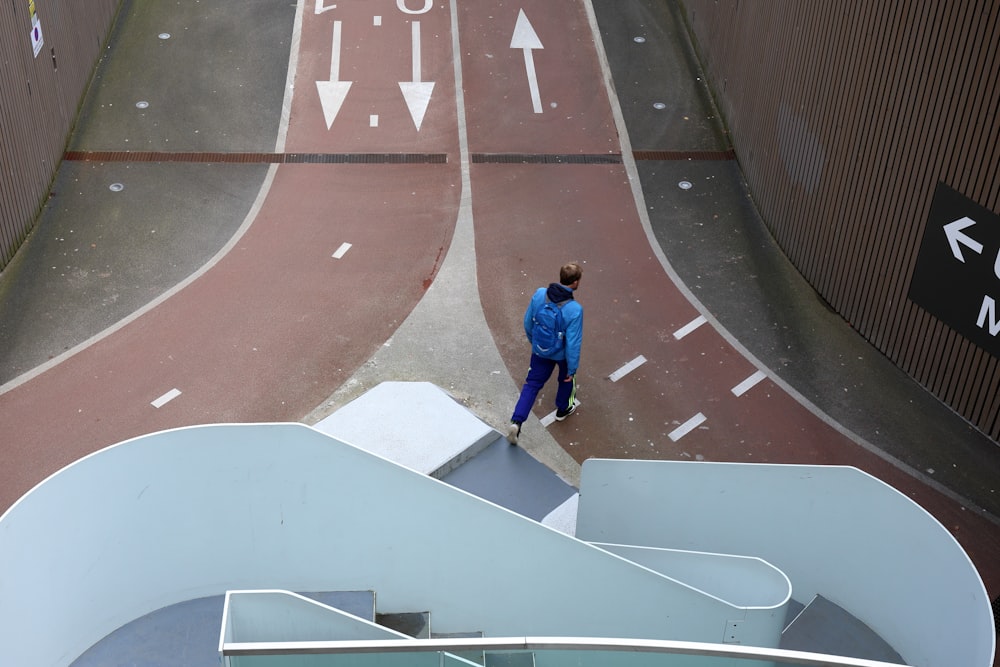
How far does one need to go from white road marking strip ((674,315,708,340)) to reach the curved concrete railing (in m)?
5.01

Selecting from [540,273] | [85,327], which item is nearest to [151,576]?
[85,327]

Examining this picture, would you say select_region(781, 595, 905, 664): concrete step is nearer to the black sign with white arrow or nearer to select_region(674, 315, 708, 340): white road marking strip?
the black sign with white arrow

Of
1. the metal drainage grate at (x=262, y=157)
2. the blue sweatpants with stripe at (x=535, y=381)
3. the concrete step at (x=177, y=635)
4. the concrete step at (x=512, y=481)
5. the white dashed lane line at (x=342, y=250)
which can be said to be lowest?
the concrete step at (x=512, y=481)

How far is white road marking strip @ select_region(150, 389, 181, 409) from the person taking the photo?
1123cm

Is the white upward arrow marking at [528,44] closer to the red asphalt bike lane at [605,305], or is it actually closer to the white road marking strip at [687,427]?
the red asphalt bike lane at [605,305]

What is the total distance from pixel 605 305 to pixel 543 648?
7403mm

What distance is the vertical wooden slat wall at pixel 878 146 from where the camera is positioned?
403 inches

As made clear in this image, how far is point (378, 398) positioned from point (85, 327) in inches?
133

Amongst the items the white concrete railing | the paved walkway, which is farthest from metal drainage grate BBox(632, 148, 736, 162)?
the white concrete railing

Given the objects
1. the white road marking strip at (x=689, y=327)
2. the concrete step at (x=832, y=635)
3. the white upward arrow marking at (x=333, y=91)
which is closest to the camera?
the concrete step at (x=832, y=635)

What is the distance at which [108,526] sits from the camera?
324 inches

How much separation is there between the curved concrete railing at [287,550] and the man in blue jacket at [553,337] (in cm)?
273

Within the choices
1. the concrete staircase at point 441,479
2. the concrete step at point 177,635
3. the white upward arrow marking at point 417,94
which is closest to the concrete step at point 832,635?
the concrete staircase at point 441,479

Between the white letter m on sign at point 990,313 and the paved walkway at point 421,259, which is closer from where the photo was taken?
the white letter m on sign at point 990,313
